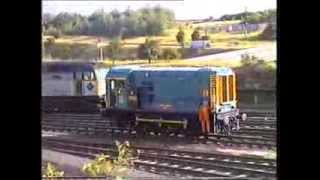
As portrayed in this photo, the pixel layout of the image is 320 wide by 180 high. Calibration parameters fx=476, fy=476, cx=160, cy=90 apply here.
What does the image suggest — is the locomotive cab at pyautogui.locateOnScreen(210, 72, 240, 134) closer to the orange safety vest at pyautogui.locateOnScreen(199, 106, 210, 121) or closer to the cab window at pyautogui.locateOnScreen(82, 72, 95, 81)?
the orange safety vest at pyautogui.locateOnScreen(199, 106, 210, 121)

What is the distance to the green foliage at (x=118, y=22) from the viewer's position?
1.09 meters

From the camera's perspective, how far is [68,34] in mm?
1099

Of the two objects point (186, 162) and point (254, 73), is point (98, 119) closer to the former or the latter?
point (186, 162)

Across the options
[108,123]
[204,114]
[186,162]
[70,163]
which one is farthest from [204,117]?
[70,163]

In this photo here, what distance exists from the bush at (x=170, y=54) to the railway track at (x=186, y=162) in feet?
0.73

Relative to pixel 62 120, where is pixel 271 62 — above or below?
above

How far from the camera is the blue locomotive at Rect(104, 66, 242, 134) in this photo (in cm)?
111

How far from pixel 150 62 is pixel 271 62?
280 millimetres

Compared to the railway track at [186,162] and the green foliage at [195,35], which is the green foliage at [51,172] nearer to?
the railway track at [186,162]
